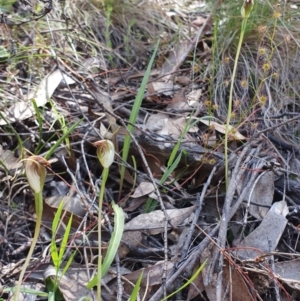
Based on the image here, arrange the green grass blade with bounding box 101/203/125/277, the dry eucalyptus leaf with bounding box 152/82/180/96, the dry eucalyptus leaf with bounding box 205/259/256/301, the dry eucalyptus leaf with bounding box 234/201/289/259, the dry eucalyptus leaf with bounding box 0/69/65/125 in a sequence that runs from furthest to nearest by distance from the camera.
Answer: the dry eucalyptus leaf with bounding box 152/82/180/96
the dry eucalyptus leaf with bounding box 0/69/65/125
the dry eucalyptus leaf with bounding box 234/201/289/259
the dry eucalyptus leaf with bounding box 205/259/256/301
the green grass blade with bounding box 101/203/125/277

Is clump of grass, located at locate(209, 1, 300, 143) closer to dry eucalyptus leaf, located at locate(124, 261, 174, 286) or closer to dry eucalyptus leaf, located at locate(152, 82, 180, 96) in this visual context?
dry eucalyptus leaf, located at locate(152, 82, 180, 96)

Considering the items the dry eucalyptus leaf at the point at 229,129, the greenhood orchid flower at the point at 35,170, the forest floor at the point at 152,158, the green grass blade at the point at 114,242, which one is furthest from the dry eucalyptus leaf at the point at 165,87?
the greenhood orchid flower at the point at 35,170

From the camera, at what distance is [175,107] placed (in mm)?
2008

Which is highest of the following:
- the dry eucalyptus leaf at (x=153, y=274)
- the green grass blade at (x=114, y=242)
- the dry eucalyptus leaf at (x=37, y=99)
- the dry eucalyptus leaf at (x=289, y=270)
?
the green grass blade at (x=114, y=242)

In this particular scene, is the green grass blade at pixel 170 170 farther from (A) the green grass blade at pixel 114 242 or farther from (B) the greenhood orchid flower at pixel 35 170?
(B) the greenhood orchid flower at pixel 35 170

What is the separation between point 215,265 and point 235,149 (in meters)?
0.50

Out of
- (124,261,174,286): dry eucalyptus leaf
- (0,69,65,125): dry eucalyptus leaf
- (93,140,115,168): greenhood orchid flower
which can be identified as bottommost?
(124,261,174,286): dry eucalyptus leaf

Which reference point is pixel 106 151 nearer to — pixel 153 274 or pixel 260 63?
pixel 153 274

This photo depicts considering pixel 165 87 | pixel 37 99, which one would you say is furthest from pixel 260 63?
pixel 37 99

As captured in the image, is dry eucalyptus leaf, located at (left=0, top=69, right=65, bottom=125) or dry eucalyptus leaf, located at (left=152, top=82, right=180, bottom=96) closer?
dry eucalyptus leaf, located at (left=0, top=69, right=65, bottom=125)

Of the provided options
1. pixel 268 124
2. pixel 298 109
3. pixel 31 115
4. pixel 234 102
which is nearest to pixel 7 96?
pixel 31 115

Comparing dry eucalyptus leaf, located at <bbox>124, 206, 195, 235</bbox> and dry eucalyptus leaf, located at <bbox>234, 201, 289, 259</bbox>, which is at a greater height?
dry eucalyptus leaf, located at <bbox>124, 206, 195, 235</bbox>

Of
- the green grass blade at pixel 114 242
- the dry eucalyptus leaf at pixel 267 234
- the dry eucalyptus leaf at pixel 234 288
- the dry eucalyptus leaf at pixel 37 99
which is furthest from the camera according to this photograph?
the dry eucalyptus leaf at pixel 37 99

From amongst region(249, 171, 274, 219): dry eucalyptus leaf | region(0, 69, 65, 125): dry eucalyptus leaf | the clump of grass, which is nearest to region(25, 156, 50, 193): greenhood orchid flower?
region(249, 171, 274, 219): dry eucalyptus leaf
